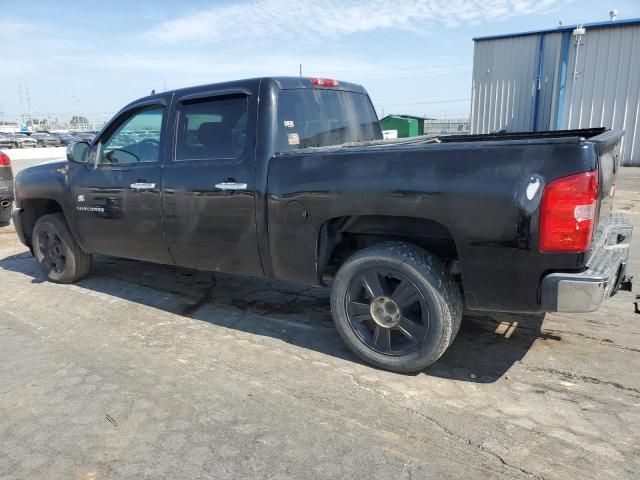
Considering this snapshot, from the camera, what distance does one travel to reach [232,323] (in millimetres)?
4426

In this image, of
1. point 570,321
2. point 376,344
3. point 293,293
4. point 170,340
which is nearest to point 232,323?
point 170,340

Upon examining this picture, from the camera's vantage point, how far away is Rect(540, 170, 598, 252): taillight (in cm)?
263

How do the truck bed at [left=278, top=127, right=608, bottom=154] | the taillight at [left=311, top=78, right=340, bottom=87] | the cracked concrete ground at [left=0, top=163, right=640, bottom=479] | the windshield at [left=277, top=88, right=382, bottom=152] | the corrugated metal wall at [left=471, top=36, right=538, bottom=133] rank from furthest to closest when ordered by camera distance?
the corrugated metal wall at [left=471, top=36, right=538, bottom=133]
the taillight at [left=311, top=78, right=340, bottom=87]
the windshield at [left=277, top=88, right=382, bottom=152]
the truck bed at [left=278, top=127, right=608, bottom=154]
the cracked concrete ground at [left=0, top=163, right=640, bottom=479]

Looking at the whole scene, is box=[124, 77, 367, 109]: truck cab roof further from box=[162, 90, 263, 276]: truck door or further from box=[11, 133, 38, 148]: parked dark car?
box=[11, 133, 38, 148]: parked dark car

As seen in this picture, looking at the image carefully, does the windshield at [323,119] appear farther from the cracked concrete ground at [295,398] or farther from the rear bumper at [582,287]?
the rear bumper at [582,287]

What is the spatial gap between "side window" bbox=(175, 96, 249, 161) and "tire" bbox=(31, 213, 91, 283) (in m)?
1.97

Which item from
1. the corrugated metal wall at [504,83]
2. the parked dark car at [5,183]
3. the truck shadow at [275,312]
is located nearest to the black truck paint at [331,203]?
the truck shadow at [275,312]

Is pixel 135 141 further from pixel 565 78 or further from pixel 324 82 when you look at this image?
pixel 565 78

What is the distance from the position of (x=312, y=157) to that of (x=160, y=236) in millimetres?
1727

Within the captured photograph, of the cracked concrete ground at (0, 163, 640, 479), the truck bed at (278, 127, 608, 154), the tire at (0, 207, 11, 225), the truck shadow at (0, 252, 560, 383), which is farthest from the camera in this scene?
the tire at (0, 207, 11, 225)

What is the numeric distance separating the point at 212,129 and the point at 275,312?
168cm

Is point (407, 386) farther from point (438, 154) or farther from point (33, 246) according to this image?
point (33, 246)

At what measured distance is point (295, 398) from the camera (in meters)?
3.16

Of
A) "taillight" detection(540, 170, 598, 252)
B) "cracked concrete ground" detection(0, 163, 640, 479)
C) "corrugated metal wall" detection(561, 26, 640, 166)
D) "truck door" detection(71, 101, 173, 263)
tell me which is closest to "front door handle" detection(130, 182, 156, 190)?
"truck door" detection(71, 101, 173, 263)
